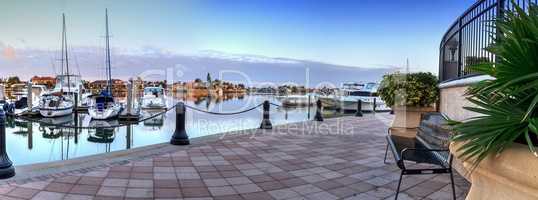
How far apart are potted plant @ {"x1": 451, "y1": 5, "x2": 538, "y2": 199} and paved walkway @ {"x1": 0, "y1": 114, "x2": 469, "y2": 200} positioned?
244 centimetres

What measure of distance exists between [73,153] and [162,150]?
26.5ft

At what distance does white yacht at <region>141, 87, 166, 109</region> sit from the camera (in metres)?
33.4

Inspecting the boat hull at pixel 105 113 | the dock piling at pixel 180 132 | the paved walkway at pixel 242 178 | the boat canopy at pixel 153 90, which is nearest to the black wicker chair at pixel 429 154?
the paved walkway at pixel 242 178

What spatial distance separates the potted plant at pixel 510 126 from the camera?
1.45m

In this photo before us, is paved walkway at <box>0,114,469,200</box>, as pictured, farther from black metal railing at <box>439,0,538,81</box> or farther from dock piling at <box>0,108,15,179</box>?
black metal railing at <box>439,0,538,81</box>

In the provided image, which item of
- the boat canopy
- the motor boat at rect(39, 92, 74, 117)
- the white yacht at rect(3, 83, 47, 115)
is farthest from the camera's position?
the boat canopy

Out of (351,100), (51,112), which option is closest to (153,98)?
(51,112)

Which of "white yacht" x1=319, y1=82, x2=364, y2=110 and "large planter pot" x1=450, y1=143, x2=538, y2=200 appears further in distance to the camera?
"white yacht" x1=319, y1=82, x2=364, y2=110

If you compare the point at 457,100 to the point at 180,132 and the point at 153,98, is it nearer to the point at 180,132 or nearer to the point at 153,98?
the point at 180,132

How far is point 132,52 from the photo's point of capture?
35.6m

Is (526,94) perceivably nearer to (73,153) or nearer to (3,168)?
(3,168)

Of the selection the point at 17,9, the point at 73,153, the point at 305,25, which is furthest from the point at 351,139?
the point at 17,9

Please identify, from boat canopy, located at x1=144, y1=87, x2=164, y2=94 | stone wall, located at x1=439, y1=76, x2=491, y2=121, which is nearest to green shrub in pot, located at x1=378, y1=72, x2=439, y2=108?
stone wall, located at x1=439, y1=76, x2=491, y2=121

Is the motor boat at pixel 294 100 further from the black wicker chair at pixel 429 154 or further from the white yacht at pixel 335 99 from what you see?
the black wicker chair at pixel 429 154
